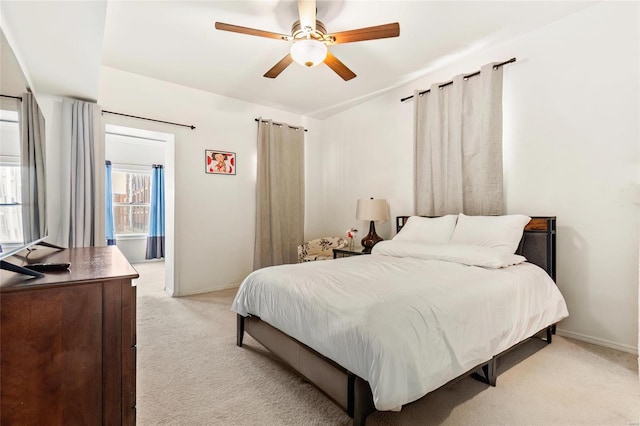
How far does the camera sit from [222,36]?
110 inches

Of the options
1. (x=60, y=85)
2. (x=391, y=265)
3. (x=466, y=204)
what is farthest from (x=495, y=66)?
(x=60, y=85)

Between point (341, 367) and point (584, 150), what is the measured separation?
2670 millimetres

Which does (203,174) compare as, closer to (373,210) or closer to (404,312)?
(373,210)

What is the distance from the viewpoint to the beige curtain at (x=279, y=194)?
14.6 feet

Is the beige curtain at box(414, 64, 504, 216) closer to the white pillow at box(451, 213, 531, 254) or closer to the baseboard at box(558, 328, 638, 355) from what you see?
the white pillow at box(451, 213, 531, 254)

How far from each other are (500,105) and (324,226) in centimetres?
311

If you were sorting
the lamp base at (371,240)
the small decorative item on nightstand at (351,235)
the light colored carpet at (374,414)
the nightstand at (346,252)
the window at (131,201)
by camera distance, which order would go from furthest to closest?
the window at (131,201) → the small decorative item on nightstand at (351,235) → the lamp base at (371,240) → the nightstand at (346,252) → the light colored carpet at (374,414)

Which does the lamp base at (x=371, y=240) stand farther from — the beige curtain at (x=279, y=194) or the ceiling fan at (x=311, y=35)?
the ceiling fan at (x=311, y=35)

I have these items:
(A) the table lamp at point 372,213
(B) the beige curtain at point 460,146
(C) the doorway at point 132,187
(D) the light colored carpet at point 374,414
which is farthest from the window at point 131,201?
(B) the beige curtain at point 460,146

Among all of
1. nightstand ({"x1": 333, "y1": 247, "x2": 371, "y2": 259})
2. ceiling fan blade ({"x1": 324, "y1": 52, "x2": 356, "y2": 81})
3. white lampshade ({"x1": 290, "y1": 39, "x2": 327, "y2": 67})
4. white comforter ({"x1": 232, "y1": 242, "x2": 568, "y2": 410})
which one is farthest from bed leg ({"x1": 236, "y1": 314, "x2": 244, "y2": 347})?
ceiling fan blade ({"x1": 324, "y1": 52, "x2": 356, "y2": 81})

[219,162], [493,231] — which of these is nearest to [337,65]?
[493,231]

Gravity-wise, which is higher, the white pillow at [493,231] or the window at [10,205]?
the window at [10,205]

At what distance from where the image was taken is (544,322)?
86.4 inches

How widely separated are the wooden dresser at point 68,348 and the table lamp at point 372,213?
2.97m
